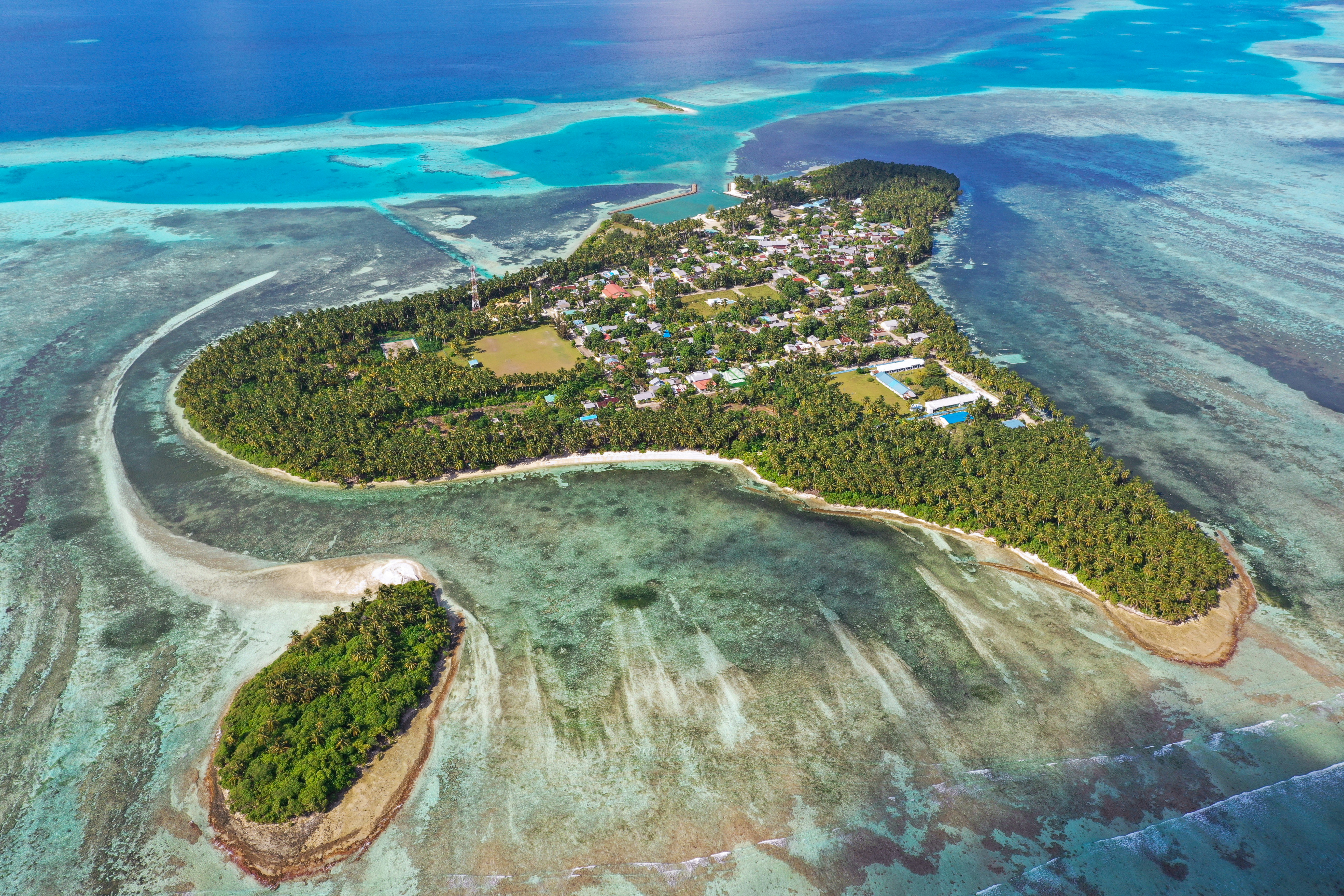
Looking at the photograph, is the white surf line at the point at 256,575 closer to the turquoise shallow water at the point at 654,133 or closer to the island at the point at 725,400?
the island at the point at 725,400

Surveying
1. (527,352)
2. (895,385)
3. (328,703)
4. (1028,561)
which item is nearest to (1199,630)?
(1028,561)

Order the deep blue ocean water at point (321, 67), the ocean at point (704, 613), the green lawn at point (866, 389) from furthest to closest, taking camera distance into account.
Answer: the deep blue ocean water at point (321, 67), the green lawn at point (866, 389), the ocean at point (704, 613)

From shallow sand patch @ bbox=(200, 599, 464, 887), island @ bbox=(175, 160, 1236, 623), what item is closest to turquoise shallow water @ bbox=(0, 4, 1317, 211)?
island @ bbox=(175, 160, 1236, 623)

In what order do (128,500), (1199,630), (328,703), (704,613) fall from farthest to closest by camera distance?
(128,500)
(704,613)
(1199,630)
(328,703)

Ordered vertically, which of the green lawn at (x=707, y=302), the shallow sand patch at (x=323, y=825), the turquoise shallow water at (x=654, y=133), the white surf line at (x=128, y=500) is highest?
the turquoise shallow water at (x=654, y=133)

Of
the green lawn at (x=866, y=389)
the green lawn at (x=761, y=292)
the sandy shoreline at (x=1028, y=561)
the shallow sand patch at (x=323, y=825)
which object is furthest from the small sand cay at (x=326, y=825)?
the green lawn at (x=761, y=292)

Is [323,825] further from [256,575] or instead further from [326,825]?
[256,575]

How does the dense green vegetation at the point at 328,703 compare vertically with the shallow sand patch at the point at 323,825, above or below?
above
